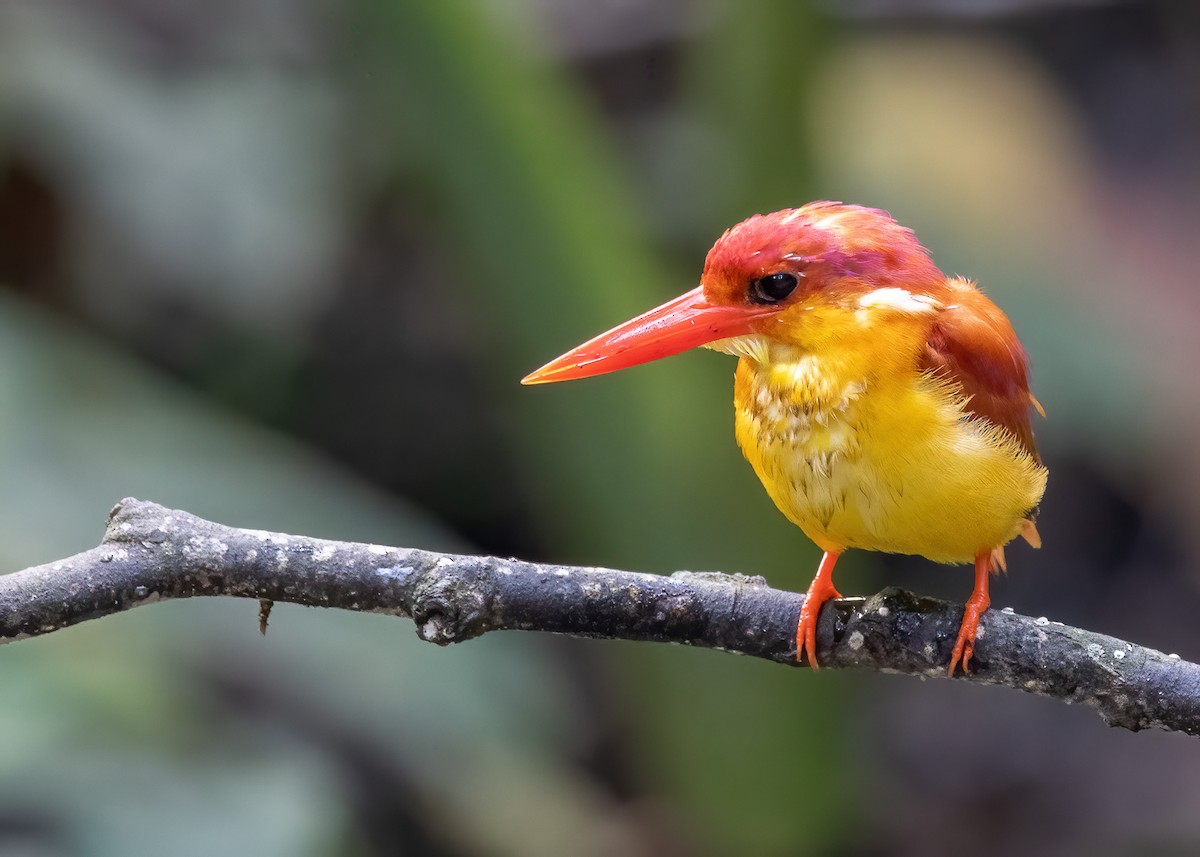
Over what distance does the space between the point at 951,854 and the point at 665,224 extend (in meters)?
2.30

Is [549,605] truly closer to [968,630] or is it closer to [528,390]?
[968,630]

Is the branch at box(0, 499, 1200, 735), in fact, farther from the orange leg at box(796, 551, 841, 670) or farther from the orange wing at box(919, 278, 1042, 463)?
the orange wing at box(919, 278, 1042, 463)

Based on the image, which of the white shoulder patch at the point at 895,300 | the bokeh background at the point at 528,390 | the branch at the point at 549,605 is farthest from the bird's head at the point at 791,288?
the bokeh background at the point at 528,390

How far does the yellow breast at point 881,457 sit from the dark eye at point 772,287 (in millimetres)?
71

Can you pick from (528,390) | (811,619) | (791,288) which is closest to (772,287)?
(791,288)

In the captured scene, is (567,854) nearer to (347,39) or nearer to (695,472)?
(695,472)

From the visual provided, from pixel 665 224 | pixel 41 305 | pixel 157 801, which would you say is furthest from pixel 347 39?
pixel 157 801

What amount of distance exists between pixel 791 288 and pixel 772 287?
2cm

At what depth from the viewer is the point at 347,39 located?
13.0ft

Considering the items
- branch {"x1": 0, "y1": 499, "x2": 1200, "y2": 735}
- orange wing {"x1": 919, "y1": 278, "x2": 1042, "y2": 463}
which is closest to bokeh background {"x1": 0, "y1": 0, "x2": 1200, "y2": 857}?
orange wing {"x1": 919, "y1": 278, "x2": 1042, "y2": 463}

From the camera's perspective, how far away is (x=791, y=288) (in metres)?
1.69

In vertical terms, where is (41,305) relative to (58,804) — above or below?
above

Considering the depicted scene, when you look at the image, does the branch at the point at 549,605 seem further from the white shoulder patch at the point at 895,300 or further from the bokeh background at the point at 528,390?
the bokeh background at the point at 528,390

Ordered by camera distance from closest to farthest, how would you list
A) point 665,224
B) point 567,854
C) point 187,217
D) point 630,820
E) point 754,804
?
point 754,804 → point 567,854 → point 630,820 → point 187,217 → point 665,224
